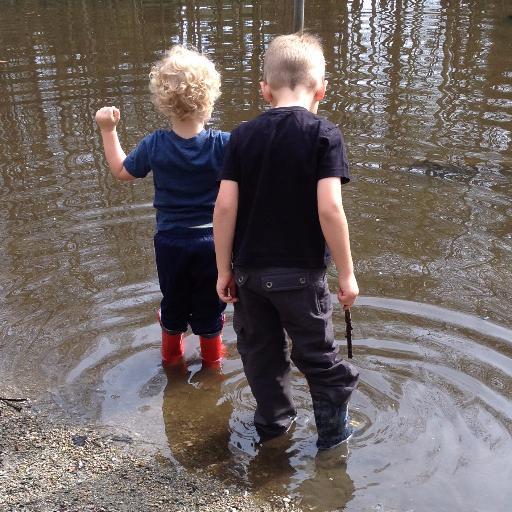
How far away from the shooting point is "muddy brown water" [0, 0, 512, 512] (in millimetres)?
3381

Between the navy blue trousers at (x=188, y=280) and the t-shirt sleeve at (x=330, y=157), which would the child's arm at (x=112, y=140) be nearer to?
the navy blue trousers at (x=188, y=280)

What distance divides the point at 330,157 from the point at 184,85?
843 millimetres

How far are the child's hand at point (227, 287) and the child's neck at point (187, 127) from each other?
2.31 ft

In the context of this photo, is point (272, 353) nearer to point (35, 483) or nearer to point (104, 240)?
point (35, 483)

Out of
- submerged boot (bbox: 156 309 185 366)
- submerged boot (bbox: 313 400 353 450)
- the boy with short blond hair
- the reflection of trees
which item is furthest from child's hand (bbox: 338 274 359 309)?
the reflection of trees

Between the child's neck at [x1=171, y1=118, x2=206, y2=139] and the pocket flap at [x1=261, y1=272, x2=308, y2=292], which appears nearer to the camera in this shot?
the pocket flap at [x1=261, y1=272, x2=308, y2=292]

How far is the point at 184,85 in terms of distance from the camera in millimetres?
3385

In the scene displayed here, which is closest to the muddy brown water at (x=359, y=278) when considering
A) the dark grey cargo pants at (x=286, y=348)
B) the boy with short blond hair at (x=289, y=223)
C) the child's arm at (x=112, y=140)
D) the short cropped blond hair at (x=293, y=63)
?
the dark grey cargo pants at (x=286, y=348)

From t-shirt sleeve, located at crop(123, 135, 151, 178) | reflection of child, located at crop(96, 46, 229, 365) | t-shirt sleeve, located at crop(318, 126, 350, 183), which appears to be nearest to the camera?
t-shirt sleeve, located at crop(318, 126, 350, 183)

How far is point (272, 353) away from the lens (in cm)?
331

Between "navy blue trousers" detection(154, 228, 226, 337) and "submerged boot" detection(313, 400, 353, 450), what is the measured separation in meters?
0.83

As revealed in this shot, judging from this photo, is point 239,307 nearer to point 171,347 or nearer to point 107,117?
point 171,347

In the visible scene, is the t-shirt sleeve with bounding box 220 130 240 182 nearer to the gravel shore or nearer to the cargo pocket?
the cargo pocket

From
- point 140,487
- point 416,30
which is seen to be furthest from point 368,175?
point 416,30
